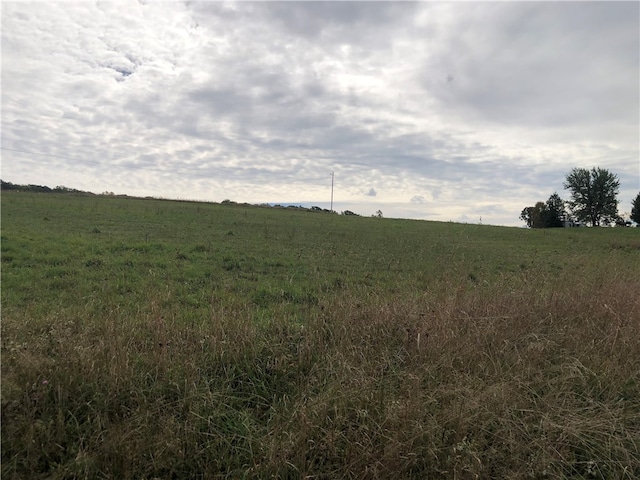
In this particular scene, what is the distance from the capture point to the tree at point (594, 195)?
7756cm

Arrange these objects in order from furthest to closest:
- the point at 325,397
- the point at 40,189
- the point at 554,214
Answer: the point at 554,214 → the point at 40,189 → the point at 325,397

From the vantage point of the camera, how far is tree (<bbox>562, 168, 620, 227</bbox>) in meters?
77.6

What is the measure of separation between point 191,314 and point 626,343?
5.76 metres

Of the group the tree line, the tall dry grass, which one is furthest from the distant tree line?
the tree line

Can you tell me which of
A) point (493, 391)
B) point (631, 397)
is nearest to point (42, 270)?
point (493, 391)

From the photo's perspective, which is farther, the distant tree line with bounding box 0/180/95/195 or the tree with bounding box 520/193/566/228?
the tree with bounding box 520/193/566/228

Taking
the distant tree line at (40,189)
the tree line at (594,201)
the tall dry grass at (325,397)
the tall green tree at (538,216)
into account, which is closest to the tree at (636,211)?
the tree line at (594,201)

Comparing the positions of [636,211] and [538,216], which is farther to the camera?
[538,216]

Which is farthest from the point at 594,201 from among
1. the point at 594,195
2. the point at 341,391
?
the point at 341,391

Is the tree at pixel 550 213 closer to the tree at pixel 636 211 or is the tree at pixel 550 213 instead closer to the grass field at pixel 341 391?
the tree at pixel 636 211

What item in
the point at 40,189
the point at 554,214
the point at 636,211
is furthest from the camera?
the point at 554,214

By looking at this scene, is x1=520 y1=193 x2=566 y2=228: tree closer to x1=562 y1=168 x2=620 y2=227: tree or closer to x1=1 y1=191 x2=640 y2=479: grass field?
x1=562 y1=168 x2=620 y2=227: tree

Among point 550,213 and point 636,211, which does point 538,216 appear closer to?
point 550,213

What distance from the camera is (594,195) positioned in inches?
3105
